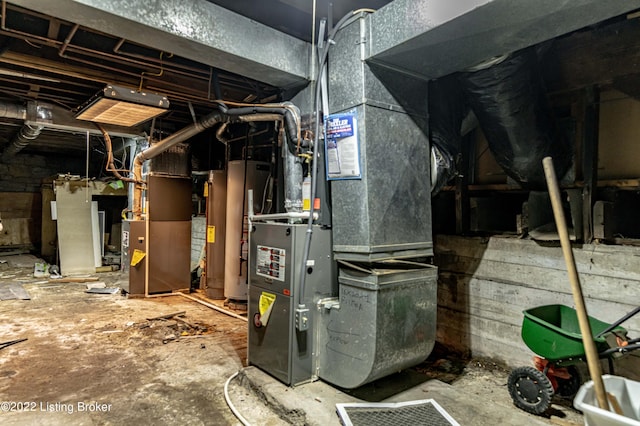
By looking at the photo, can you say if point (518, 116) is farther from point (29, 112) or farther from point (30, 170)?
point (30, 170)

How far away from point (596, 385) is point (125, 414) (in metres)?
2.43

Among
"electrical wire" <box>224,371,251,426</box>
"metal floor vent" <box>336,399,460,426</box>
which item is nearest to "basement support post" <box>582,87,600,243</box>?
"metal floor vent" <box>336,399,460,426</box>

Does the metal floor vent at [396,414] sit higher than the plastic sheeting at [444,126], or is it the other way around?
the plastic sheeting at [444,126]

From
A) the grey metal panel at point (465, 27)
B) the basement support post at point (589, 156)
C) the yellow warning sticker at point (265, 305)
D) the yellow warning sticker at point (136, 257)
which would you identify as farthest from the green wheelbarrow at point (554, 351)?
the yellow warning sticker at point (136, 257)

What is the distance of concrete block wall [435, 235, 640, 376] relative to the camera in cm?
234

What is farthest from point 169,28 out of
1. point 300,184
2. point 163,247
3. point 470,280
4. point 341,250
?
point 163,247

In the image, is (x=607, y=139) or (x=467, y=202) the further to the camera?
(x=467, y=202)

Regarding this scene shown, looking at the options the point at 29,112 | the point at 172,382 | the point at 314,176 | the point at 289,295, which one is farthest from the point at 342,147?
the point at 29,112

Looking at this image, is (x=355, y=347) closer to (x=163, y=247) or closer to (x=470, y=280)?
(x=470, y=280)

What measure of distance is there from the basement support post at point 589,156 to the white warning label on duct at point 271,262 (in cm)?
204

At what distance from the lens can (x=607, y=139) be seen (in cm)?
260

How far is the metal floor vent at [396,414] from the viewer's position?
1.93 metres

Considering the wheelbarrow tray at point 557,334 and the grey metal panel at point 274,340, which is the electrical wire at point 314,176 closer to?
the grey metal panel at point 274,340

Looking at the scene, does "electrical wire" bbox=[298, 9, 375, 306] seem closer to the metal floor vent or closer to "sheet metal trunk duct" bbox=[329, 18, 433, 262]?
"sheet metal trunk duct" bbox=[329, 18, 433, 262]
